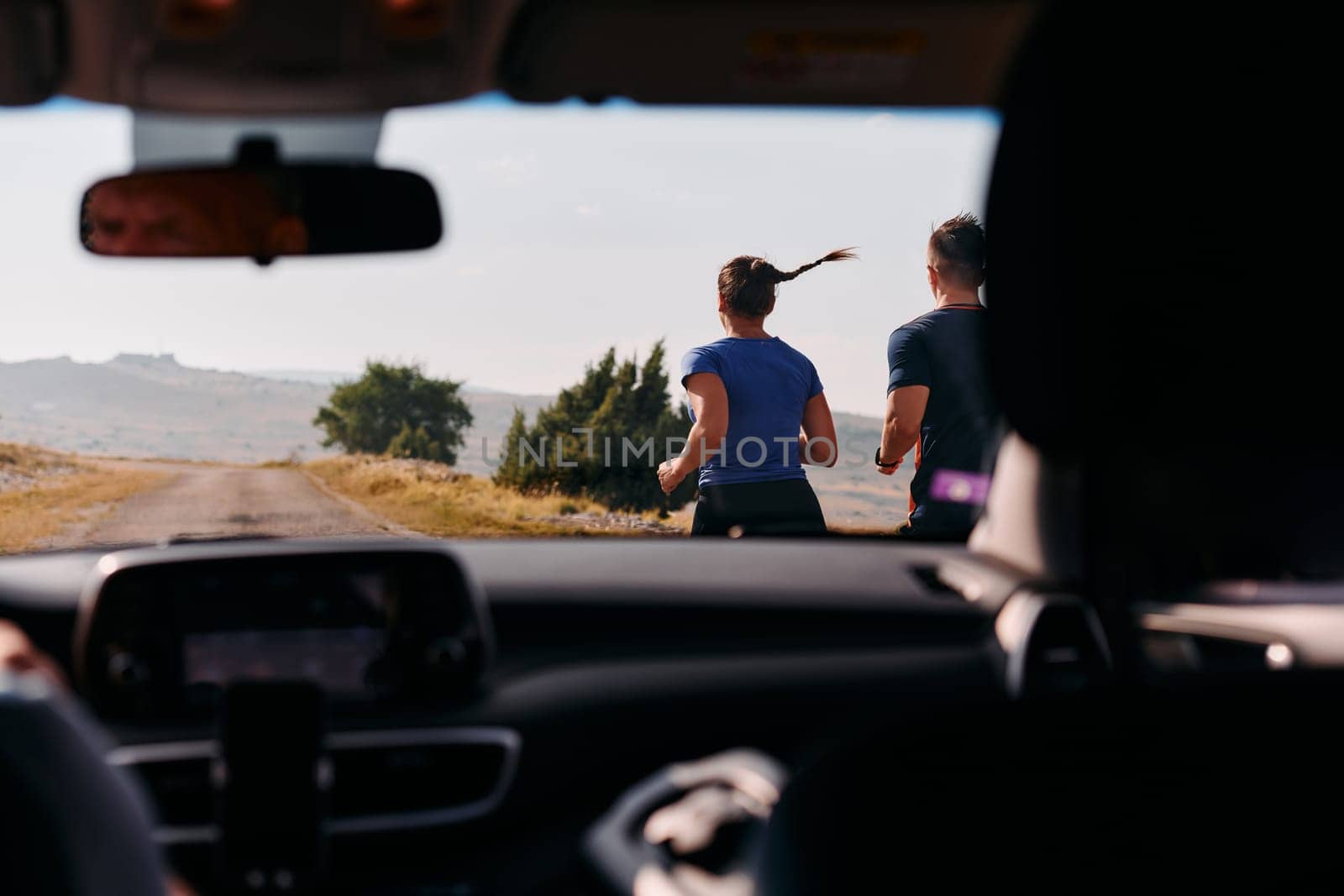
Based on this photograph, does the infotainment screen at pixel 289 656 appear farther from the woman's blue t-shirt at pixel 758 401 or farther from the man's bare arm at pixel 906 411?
the man's bare arm at pixel 906 411

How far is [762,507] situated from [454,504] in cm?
147

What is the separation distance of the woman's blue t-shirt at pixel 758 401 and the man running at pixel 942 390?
39 cm

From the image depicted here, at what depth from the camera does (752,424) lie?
4.38 metres

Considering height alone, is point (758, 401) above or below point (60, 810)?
above

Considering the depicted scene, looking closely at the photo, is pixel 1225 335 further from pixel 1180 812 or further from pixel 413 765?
pixel 413 765

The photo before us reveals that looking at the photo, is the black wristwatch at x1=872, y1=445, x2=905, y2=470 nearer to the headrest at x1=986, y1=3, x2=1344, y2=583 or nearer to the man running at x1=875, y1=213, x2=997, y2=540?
the man running at x1=875, y1=213, x2=997, y2=540

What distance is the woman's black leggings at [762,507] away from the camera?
4430mm

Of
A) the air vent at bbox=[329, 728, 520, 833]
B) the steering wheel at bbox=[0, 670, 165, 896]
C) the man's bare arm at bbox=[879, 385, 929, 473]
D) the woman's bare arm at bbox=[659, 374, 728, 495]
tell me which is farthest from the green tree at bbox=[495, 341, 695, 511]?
the steering wheel at bbox=[0, 670, 165, 896]

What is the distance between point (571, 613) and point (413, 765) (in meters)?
0.66

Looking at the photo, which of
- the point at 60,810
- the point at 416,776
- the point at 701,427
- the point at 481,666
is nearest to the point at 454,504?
the point at 701,427

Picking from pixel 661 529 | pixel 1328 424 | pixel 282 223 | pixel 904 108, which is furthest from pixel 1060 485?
pixel 1328 424

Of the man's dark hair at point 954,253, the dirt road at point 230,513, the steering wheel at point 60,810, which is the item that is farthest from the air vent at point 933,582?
the steering wheel at point 60,810

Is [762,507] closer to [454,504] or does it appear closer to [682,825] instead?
[454,504]

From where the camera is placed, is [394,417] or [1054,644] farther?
[394,417]
